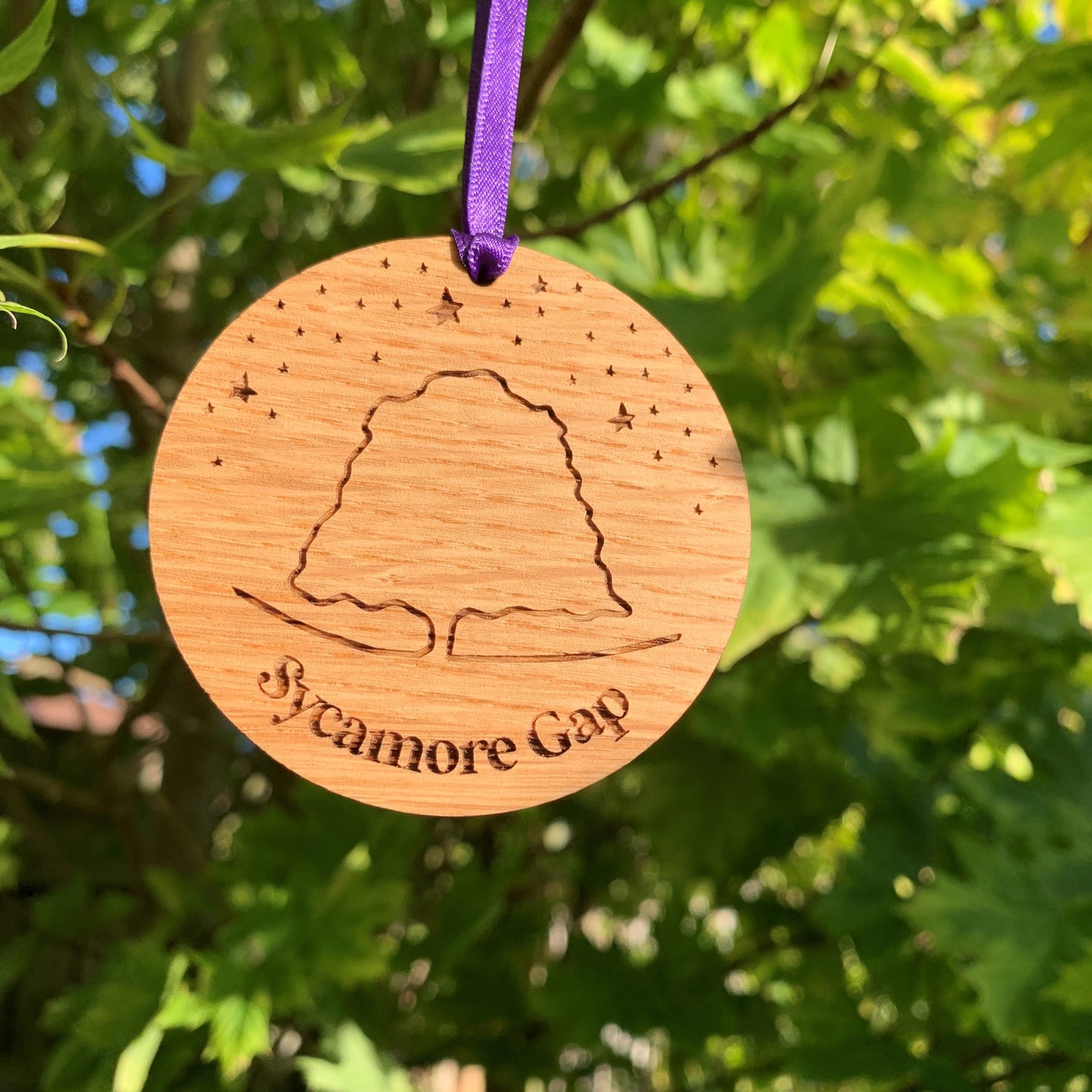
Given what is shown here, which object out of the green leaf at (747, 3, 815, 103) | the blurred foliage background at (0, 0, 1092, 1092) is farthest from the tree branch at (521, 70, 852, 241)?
the green leaf at (747, 3, 815, 103)

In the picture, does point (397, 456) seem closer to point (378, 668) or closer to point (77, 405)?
point (378, 668)

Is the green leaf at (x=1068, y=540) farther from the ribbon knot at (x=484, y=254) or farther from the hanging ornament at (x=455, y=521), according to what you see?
the ribbon knot at (x=484, y=254)

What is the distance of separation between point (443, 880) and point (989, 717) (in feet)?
2.96

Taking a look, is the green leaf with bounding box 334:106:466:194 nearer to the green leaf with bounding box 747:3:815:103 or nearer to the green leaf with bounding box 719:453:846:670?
the green leaf with bounding box 719:453:846:670

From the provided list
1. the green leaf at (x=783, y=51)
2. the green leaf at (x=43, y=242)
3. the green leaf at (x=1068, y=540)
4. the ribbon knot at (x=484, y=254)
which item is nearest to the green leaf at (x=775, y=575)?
the green leaf at (x=1068, y=540)

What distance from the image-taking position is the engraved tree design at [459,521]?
0.42 meters

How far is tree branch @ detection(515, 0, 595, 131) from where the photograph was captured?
588 mm

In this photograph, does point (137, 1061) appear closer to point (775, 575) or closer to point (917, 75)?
point (775, 575)

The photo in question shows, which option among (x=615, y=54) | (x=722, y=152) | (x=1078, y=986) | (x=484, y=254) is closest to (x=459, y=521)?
(x=484, y=254)

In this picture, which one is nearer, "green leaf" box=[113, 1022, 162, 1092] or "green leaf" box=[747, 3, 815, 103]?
"green leaf" box=[113, 1022, 162, 1092]

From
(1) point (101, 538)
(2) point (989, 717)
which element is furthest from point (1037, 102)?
(1) point (101, 538)

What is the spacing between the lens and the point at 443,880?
1.59m

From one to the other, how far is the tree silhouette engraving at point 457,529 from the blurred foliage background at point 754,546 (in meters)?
0.16

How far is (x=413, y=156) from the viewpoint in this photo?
0.56 meters
